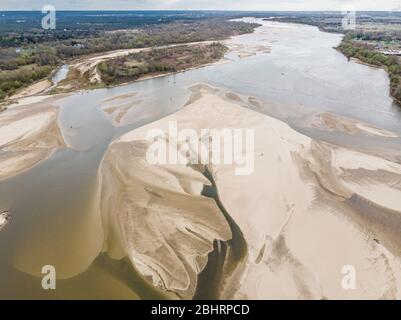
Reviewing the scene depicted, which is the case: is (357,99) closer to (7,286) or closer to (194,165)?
(194,165)

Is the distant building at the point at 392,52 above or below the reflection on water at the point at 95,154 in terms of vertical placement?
above

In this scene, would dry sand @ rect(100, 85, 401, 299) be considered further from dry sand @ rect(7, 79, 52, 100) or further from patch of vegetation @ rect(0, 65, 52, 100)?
patch of vegetation @ rect(0, 65, 52, 100)

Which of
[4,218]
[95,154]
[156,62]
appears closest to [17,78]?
[156,62]

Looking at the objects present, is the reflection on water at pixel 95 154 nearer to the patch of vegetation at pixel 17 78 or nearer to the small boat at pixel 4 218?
the small boat at pixel 4 218
